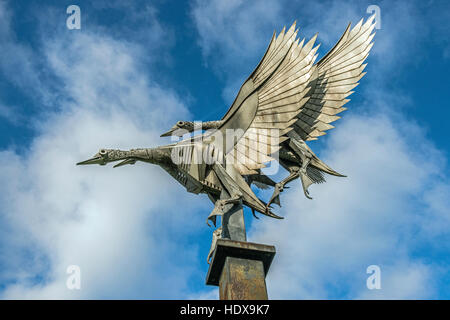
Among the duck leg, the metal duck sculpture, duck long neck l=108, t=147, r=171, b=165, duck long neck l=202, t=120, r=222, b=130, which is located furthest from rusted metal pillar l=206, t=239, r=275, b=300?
duck long neck l=202, t=120, r=222, b=130

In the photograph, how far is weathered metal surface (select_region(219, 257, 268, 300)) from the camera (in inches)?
417

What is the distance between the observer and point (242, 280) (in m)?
10.9

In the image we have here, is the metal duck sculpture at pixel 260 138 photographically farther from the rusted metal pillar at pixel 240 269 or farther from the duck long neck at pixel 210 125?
the rusted metal pillar at pixel 240 269

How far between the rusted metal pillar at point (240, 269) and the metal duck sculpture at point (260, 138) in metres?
1.60

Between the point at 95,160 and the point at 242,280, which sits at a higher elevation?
the point at 95,160

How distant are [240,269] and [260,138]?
170 inches

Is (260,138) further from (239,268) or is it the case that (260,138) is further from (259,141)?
(239,268)

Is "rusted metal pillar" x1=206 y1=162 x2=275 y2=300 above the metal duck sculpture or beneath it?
beneath

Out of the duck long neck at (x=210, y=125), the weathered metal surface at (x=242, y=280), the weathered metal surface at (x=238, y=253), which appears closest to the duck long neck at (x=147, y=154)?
the duck long neck at (x=210, y=125)

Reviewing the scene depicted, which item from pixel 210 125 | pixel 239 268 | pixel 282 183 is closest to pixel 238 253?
pixel 239 268

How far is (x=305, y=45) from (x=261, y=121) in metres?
2.94

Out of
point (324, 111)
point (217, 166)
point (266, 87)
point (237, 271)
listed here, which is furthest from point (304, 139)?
point (237, 271)

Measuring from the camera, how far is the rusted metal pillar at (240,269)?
1070 centimetres

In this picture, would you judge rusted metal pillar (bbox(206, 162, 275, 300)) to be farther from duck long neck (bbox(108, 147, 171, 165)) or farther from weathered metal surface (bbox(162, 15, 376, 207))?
duck long neck (bbox(108, 147, 171, 165))
